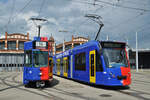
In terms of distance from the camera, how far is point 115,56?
11078mm

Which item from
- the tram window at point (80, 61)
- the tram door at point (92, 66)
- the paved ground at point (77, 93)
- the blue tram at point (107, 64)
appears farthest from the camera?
the tram window at point (80, 61)

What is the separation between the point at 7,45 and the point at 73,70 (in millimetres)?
46943

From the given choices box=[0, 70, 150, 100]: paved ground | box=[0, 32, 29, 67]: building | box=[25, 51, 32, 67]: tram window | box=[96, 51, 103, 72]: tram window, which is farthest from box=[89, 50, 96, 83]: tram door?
box=[0, 32, 29, 67]: building

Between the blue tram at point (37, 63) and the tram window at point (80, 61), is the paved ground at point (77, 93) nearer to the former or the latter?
the blue tram at point (37, 63)

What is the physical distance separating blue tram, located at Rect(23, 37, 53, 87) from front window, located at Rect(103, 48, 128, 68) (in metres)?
4.01

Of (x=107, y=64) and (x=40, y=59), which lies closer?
(x=107, y=64)

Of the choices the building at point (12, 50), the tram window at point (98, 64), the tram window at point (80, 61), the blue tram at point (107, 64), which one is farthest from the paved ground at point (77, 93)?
the building at point (12, 50)

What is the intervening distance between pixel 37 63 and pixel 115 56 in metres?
5.09

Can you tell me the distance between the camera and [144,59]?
2223 inches

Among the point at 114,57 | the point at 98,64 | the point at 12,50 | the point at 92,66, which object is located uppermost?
the point at 12,50

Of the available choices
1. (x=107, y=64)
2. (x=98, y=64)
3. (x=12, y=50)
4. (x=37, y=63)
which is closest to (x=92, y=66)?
(x=98, y=64)

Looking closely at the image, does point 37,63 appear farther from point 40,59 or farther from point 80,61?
point 80,61

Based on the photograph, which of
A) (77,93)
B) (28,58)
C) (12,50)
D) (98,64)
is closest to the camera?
(77,93)

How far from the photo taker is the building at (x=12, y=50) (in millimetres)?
52125
